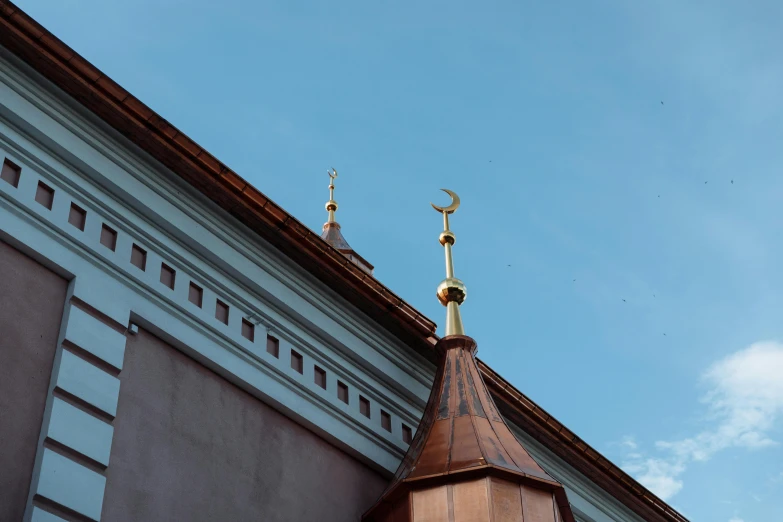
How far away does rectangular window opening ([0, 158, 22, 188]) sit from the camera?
1008 cm

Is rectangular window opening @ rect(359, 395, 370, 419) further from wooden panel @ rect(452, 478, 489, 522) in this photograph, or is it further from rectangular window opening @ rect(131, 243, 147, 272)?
rectangular window opening @ rect(131, 243, 147, 272)

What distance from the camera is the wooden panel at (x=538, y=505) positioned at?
34.7 feet

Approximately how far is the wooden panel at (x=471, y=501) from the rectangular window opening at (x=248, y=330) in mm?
2200

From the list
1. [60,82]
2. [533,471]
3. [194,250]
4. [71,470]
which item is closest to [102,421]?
[71,470]

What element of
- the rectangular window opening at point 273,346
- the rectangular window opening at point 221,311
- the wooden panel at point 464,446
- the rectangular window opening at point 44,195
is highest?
the rectangular window opening at point 44,195

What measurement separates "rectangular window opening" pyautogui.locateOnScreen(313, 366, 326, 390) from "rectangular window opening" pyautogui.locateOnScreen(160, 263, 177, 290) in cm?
163

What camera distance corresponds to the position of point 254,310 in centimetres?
1150

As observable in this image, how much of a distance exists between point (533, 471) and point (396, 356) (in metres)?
2.26

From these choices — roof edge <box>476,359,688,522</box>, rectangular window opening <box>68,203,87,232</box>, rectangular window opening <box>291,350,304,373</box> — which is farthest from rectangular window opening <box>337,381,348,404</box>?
rectangular window opening <box>68,203,87,232</box>

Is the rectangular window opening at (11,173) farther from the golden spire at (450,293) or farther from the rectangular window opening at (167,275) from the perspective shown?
the golden spire at (450,293)

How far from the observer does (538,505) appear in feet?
35.1

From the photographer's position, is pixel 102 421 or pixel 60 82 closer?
pixel 102 421

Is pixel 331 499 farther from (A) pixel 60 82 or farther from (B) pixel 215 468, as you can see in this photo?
(A) pixel 60 82

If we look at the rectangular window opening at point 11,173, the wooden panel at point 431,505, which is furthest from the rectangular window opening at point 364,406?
the rectangular window opening at point 11,173
